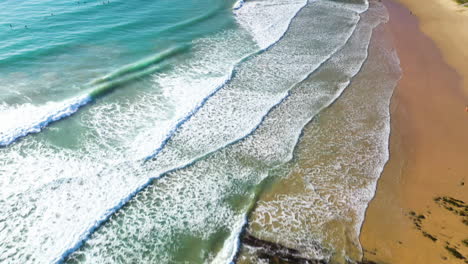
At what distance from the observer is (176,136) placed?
12969 millimetres

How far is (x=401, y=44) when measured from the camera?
22.2 m

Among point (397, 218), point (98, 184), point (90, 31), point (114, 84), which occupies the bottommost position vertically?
point (397, 218)

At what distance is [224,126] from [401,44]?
613 inches

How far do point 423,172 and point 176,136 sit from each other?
9.26 meters

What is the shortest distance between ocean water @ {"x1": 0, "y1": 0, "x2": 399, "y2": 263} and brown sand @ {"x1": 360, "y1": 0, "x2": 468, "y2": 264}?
717 mm

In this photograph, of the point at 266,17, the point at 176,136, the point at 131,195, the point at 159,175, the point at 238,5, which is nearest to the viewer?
the point at 131,195

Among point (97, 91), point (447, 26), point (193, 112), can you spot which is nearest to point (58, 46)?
point (97, 91)

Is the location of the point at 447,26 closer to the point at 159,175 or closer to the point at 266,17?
the point at 266,17

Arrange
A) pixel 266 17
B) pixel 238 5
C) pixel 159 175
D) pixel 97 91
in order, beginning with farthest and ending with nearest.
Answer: pixel 238 5, pixel 266 17, pixel 97 91, pixel 159 175

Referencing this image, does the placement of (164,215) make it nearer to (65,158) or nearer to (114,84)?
(65,158)

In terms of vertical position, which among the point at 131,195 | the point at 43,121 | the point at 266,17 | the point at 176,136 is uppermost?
the point at 266,17

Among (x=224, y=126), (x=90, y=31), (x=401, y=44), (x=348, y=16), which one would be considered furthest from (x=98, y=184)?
(x=348, y=16)

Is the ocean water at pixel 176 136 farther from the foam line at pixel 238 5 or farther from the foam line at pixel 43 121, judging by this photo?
the foam line at pixel 238 5

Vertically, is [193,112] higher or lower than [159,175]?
higher
